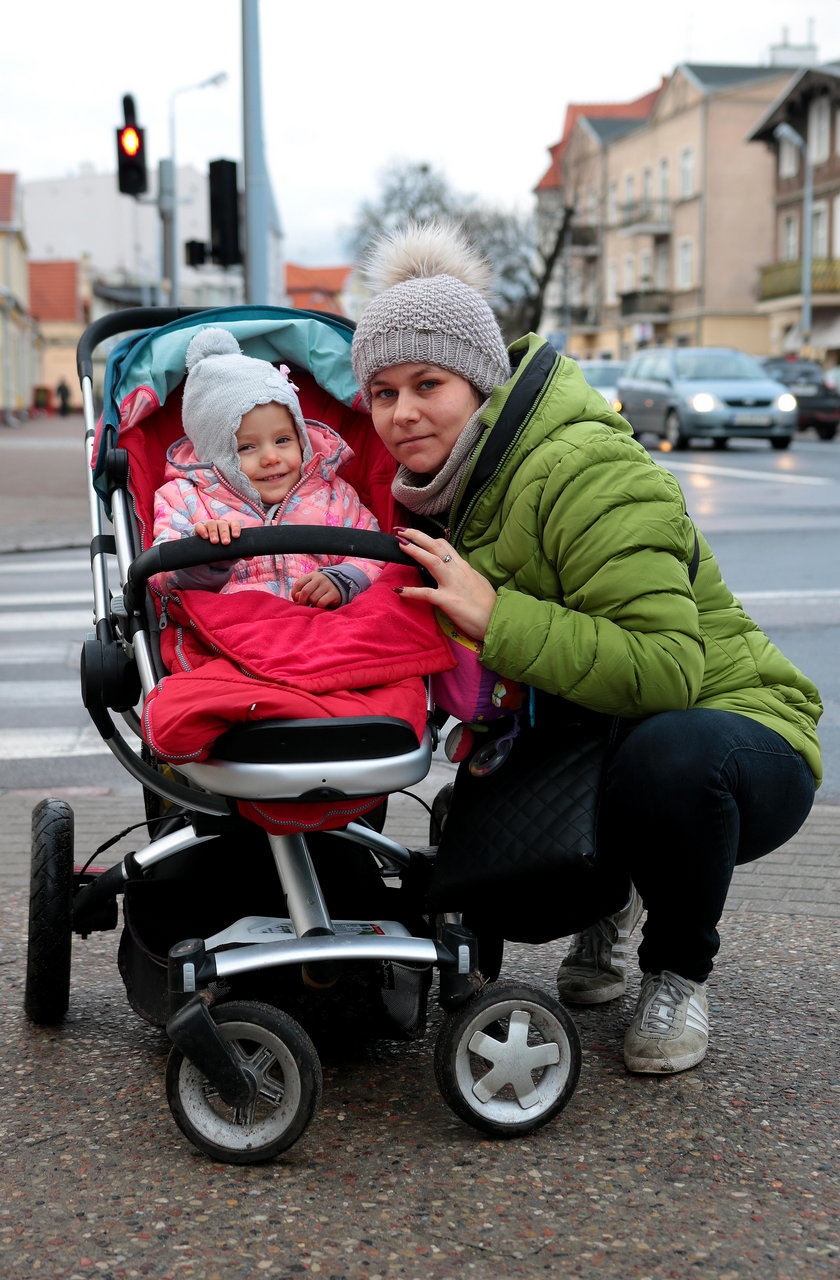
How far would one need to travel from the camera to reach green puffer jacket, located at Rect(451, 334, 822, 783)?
9.07ft

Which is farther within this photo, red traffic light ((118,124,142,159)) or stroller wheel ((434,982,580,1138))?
red traffic light ((118,124,142,159))

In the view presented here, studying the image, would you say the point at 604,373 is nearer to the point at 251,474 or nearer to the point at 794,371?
the point at 794,371

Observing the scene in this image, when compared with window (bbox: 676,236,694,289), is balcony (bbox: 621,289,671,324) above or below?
below

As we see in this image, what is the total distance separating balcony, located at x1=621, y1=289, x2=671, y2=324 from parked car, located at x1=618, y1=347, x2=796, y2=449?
133 ft

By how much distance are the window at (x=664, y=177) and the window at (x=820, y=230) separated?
11.7 metres

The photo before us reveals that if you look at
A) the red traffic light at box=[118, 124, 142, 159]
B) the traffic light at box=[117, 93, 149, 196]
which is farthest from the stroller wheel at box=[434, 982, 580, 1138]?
the red traffic light at box=[118, 124, 142, 159]

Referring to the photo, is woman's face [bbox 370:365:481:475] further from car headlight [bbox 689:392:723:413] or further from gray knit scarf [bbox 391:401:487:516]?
car headlight [bbox 689:392:723:413]

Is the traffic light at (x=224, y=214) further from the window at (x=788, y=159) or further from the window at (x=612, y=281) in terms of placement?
the window at (x=612, y=281)

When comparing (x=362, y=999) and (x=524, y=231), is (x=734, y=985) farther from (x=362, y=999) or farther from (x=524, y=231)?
(x=524, y=231)

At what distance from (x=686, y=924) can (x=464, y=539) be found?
852 millimetres

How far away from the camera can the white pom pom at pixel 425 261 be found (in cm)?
306

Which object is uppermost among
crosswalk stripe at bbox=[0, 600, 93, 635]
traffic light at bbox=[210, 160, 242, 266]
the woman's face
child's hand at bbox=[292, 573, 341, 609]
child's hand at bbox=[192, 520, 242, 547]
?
traffic light at bbox=[210, 160, 242, 266]

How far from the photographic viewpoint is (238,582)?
3.06m

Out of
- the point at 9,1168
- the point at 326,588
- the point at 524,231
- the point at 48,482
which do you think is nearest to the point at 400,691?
the point at 326,588
